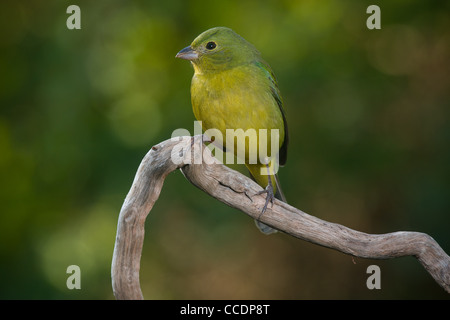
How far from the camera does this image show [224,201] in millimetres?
4105

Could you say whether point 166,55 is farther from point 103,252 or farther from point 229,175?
point 229,175

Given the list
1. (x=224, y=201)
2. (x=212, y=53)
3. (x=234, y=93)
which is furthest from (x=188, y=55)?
(x=224, y=201)

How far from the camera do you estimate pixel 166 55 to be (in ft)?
20.5

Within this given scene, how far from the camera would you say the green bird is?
13.3 feet

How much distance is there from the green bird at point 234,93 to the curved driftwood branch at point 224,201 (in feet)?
0.63

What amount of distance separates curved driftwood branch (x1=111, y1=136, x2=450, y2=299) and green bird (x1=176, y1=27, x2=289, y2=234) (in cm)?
19

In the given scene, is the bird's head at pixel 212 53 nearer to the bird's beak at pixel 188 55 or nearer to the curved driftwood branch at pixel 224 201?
the bird's beak at pixel 188 55

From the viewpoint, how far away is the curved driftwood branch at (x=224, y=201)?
12.0 ft

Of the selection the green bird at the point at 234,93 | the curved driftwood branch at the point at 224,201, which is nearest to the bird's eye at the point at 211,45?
the green bird at the point at 234,93

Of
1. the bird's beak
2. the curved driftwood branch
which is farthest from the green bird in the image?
the curved driftwood branch

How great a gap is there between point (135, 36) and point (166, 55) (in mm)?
389

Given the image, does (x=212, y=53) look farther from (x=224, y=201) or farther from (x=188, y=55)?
(x=224, y=201)

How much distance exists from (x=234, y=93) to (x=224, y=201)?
78 centimetres

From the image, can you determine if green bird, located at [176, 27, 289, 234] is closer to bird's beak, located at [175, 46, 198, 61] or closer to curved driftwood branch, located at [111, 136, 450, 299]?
bird's beak, located at [175, 46, 198, 61]
